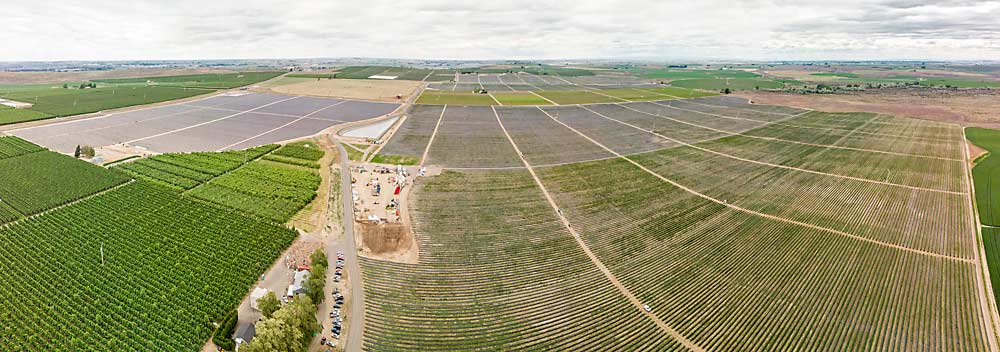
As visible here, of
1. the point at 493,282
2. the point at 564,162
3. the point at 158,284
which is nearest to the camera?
the point at 158,284

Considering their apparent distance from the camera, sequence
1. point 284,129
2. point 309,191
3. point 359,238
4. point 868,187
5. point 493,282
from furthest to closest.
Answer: point 284,129 < point 868,187 < point 309,191 < point 359,238 < point 493,282

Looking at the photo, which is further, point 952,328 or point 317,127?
point 317,127

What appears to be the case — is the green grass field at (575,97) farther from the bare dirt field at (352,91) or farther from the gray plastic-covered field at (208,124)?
the gray plastic-covered field at (208,124)

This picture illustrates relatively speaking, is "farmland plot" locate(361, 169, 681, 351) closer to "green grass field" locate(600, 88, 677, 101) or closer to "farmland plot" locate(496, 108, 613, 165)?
"farmland plot" locate(496, 108, 613, 165)

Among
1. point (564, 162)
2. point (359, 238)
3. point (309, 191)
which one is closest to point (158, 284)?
point (359, 238)

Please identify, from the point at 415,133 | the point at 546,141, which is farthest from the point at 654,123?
the point at 415,133

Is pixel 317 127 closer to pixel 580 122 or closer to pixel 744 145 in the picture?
pixel 580 122
